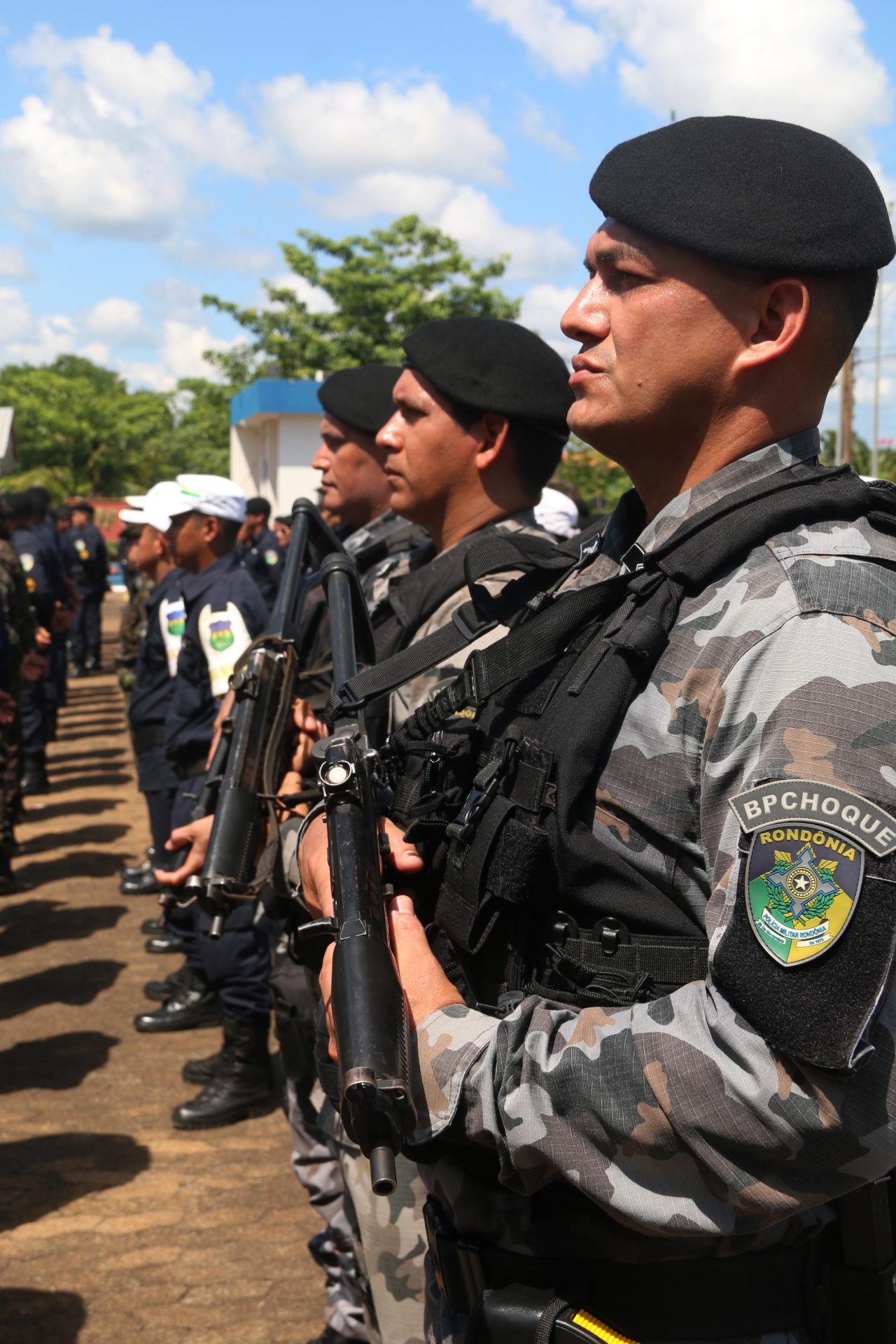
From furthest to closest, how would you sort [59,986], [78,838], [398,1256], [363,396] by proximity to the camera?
[78,838]
[59,986]
[363,396]
[398,1256]

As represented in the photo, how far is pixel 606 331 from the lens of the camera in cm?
158

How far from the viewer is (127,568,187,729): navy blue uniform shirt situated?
5449mm

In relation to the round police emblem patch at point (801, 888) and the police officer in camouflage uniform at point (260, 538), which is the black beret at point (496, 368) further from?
the police officer in camouflage uniform at point (260, 538)

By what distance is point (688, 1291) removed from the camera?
1.41 metres

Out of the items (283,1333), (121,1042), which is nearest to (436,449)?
(283,1333)

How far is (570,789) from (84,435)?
199 feet

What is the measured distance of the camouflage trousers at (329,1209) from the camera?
120 inches

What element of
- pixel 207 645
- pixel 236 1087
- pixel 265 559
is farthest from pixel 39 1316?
pixel 265 559

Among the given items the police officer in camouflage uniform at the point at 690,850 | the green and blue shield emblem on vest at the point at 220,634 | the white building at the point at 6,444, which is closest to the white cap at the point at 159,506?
the green and blue shield emblem on vest at the point at 220,634

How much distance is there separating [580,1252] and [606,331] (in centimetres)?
108

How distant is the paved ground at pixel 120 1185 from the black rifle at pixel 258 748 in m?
1.74

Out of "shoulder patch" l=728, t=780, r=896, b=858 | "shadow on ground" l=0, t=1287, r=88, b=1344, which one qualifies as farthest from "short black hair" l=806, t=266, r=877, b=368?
"shadow on ground" l=0, t=1287, r=88, b=1344

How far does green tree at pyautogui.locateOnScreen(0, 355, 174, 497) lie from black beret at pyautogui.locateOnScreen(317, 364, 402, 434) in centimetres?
5434

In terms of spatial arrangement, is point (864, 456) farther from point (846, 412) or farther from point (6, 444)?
point (6, 444)
